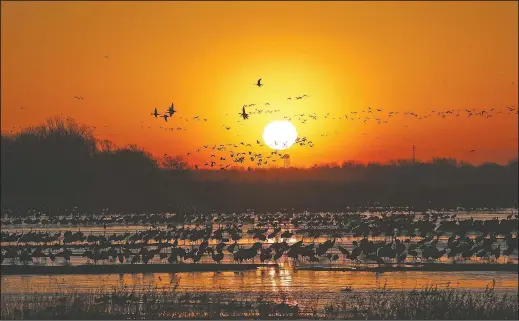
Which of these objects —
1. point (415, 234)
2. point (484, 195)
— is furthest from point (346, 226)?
point (484, 195)

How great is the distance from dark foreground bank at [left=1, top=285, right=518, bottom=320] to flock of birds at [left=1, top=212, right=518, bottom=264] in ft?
33.1

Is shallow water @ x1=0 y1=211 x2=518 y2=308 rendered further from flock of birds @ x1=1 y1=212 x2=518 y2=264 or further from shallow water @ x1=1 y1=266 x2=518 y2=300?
flock of birds @ x1=1 y1=212 x2=518 y2=264

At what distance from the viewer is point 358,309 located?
21672 mm

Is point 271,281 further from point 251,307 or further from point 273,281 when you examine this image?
point 251,307

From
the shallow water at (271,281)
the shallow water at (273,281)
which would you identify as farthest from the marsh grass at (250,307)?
the shallow water at (271,281)

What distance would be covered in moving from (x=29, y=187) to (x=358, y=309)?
61265 millimetres

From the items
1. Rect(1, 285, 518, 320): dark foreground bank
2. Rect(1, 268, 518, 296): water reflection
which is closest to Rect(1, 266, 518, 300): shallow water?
Rect(1, 268, 518, 296): water reflection

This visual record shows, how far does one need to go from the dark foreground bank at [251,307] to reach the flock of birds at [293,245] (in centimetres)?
1010

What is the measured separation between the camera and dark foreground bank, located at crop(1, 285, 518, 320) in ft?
66.7

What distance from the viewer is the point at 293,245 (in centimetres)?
3531

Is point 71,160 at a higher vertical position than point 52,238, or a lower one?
higher

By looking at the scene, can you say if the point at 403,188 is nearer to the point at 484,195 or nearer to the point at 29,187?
the point at 484,195

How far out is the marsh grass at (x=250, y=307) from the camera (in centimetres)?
2036

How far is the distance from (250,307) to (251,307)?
0.13 ft
